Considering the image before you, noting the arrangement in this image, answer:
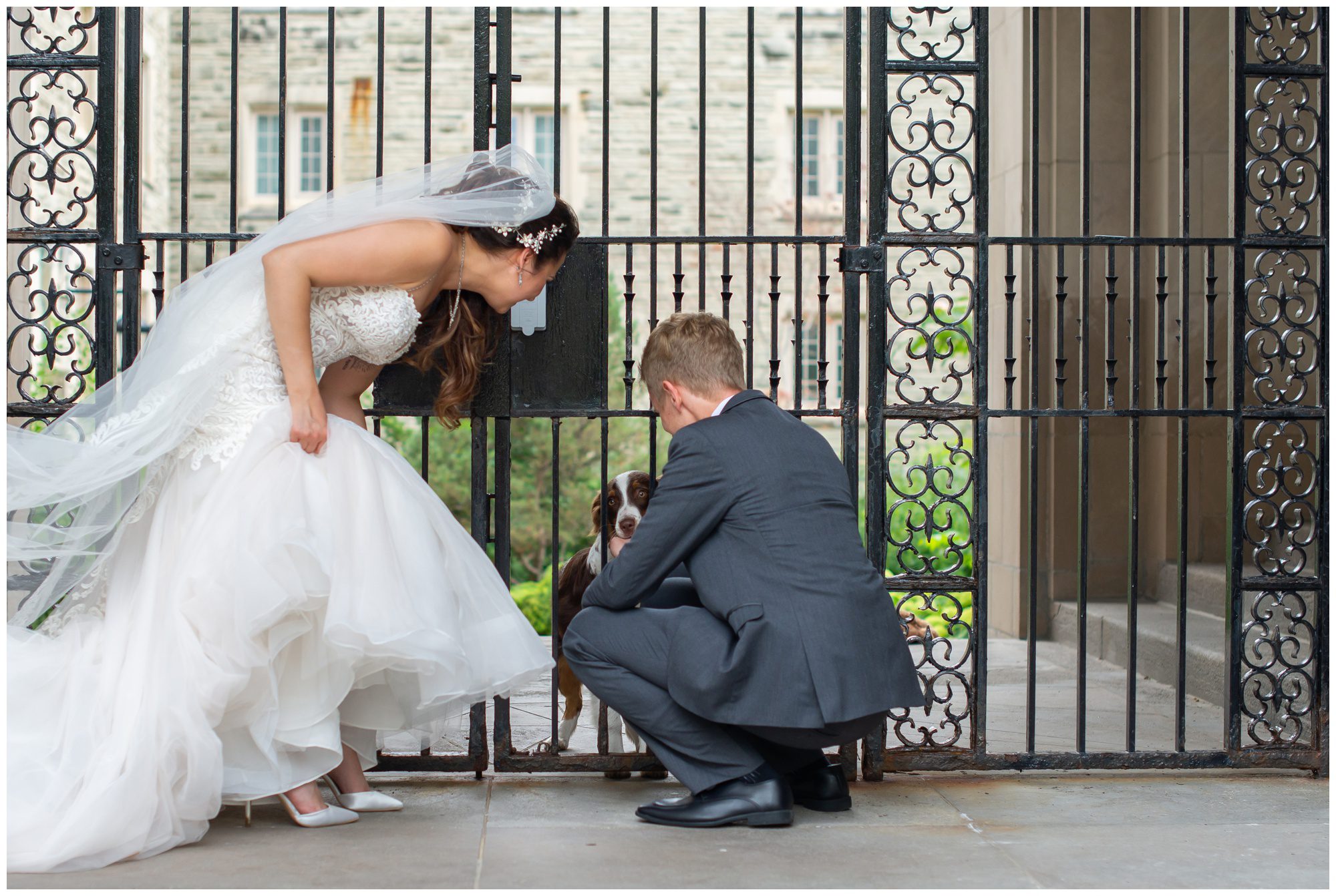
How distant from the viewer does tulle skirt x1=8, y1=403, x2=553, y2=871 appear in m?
2.96

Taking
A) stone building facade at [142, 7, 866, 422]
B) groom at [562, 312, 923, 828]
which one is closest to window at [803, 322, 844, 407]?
stone building facade at [142, 7, 866, 422]

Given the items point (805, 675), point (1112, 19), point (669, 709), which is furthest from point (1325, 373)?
point (1112, 19)

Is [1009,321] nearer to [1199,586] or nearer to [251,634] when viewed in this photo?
[251,634]

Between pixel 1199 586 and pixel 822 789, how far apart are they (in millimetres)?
3723

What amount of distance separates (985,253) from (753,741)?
1.82 meters

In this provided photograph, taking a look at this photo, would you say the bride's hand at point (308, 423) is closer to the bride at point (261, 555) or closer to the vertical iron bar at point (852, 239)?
the bride at point (261, 555)

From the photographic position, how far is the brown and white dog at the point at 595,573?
423cm

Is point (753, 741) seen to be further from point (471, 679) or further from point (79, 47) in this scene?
point (79, 47)

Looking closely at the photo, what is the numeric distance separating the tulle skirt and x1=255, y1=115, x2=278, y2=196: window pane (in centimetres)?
1465

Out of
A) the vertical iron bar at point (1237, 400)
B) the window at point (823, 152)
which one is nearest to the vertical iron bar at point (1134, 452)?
the vertical iron bar at point (1237, 400)

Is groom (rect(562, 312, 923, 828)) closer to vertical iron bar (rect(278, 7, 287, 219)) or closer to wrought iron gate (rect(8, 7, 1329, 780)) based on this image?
wrought iron gate (rect(8, 7, 1329, 780))

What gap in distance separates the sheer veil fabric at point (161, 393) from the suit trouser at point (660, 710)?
1.22 meters

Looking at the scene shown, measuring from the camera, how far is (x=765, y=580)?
3275mm

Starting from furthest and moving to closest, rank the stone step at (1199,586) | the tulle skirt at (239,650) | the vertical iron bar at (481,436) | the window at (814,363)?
the window at (814,363) → the stone step at (1199,586) → the vertical iron bar at (481,436) → the tulle skirt at (239,650)
